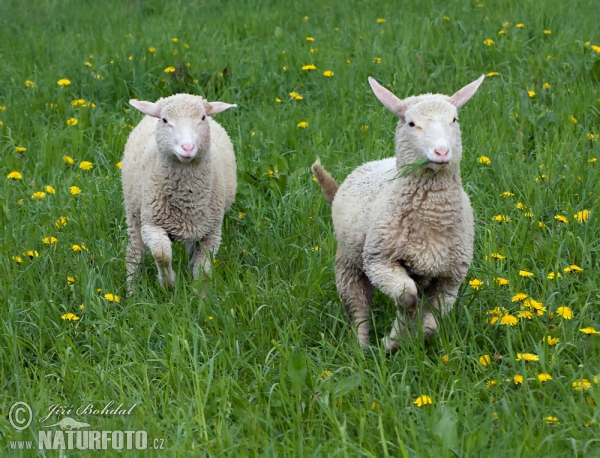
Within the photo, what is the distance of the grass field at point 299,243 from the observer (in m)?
3.37

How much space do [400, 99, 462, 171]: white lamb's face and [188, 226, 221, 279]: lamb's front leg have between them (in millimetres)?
1630

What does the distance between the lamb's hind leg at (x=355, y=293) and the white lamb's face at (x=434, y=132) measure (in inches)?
30.4

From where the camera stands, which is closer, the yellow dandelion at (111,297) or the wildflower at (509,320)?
the wildflower at (509,320)

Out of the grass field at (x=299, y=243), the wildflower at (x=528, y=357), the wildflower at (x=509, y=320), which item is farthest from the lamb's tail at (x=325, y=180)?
the wildflower at (x=528, y=357)

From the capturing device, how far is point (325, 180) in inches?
186

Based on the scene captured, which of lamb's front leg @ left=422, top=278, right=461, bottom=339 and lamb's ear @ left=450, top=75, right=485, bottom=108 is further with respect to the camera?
lamb's ear @ left=450, top=75, right=485, bottom=108

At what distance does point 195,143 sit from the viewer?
15.6ft

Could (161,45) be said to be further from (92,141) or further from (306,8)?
(306,8)

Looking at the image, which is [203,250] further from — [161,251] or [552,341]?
[552,341]

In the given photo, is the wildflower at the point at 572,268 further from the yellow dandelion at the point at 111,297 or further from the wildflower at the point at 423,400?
the yellow dandelion at the point at 111,297

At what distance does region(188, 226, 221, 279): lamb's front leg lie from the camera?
5.03 metres

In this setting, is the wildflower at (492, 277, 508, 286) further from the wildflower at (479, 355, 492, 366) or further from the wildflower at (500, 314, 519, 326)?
the wildflower at (479, 355, 492, 366)

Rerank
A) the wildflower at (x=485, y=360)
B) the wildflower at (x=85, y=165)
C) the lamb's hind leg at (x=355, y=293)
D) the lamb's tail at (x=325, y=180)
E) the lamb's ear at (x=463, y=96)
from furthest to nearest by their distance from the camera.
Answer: the wildflower at (x=85, y=165) < the lamb's tail at (x=325, y=180) < the lamb's hind leg at (x=355, y=293) < the lamb's ear at (x=463, y=96) < the wildflower at (x=485, y=360)

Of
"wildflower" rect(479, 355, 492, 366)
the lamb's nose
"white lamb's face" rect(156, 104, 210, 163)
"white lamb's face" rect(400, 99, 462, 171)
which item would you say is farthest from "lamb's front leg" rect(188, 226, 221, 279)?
"wildflower" rect(479, 355, 492, 366)
